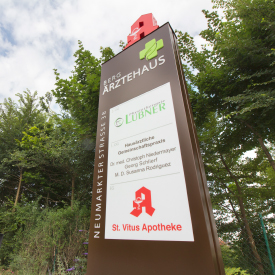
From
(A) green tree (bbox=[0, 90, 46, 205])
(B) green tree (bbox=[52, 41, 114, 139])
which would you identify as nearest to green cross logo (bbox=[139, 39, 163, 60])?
(B) green tree (bbox=[52, 41, 114, 139])

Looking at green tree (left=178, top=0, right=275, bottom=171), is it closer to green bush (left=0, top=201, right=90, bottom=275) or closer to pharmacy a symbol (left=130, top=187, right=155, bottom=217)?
pharmacy a symbol (left=130, top=187, right=155, bottom=217)

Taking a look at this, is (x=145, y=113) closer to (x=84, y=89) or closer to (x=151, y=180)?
(x=151, y=180)

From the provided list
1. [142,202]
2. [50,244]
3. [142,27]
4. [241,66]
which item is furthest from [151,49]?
[50,244]

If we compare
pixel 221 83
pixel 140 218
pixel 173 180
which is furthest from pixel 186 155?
pixel 221 83

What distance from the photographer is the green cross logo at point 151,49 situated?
2002 mm

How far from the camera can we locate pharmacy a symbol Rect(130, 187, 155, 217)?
1.43 m

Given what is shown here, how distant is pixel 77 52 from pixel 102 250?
6.40 metres

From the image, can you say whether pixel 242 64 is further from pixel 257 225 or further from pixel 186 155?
pixel 186 155

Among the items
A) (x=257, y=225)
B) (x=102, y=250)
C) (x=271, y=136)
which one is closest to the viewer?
(x=102, y=250)

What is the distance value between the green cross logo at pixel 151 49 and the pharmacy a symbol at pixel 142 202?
4.89 feet

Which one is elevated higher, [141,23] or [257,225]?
[141,23]

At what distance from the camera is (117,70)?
2.45m

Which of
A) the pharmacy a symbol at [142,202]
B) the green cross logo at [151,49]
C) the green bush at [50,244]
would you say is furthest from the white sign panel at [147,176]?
the green bush at [50,244]

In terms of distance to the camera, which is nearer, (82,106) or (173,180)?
(173,180)
